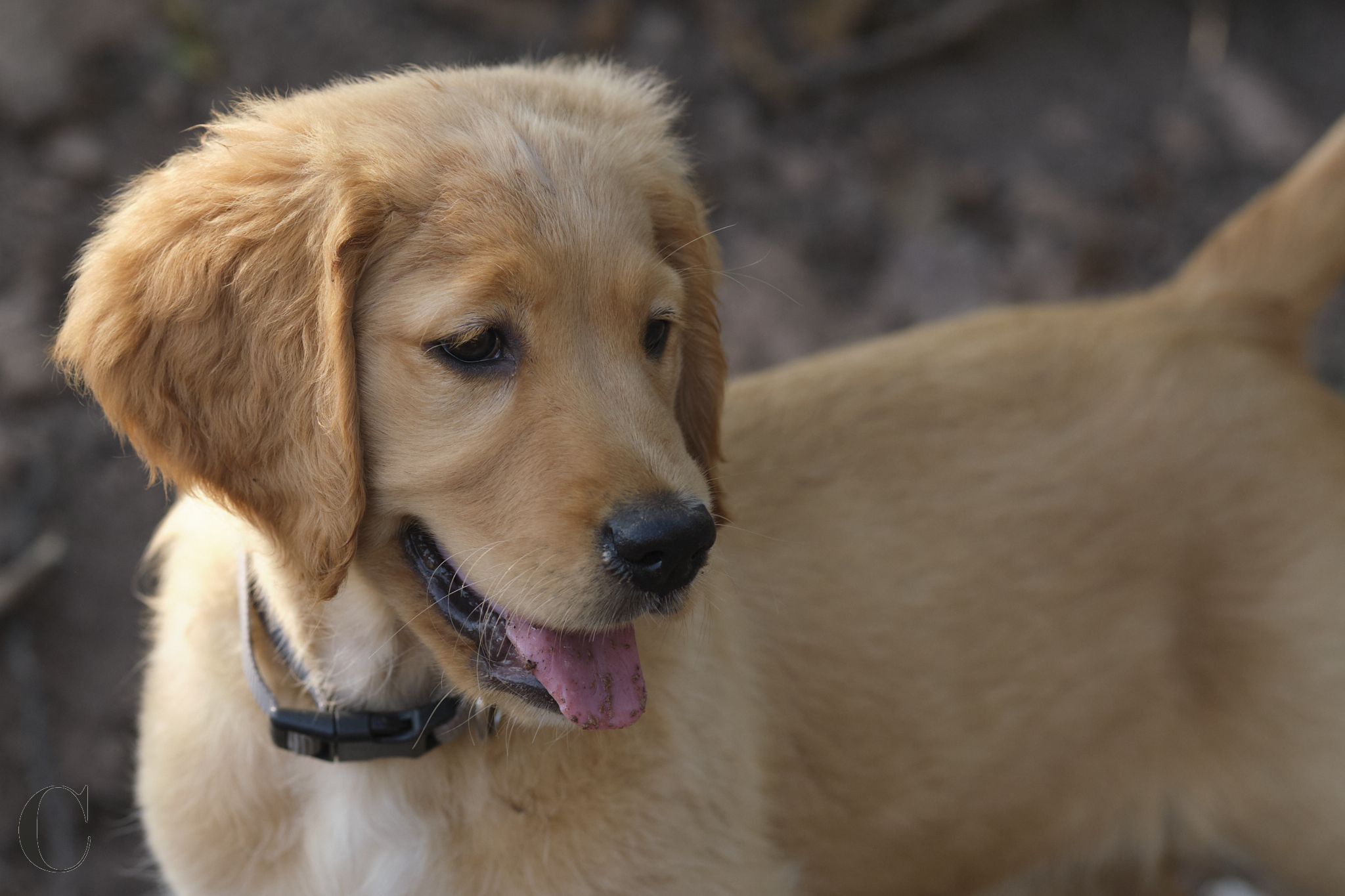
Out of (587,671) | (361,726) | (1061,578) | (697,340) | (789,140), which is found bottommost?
(789,140)

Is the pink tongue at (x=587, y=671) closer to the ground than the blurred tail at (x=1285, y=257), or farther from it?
closer to the ground

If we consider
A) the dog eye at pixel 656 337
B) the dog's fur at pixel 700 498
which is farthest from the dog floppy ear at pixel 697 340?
the dog eye at pixel 656 337

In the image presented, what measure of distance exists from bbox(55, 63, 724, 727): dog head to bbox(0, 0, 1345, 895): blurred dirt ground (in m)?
2.18

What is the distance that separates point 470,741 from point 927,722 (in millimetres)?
1297

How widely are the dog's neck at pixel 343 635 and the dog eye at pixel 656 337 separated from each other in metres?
0.77

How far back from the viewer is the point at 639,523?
1997 mm

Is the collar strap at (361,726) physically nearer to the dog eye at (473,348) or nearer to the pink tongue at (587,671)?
the pink tongue at (587,671)

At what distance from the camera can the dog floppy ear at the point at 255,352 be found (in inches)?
83.7

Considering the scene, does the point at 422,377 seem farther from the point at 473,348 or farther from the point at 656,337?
the point at 656,337

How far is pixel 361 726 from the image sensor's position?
7.70ft

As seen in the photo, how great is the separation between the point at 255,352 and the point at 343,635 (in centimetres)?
63

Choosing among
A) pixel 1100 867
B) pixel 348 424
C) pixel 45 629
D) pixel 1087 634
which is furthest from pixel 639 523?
pixel 45 629

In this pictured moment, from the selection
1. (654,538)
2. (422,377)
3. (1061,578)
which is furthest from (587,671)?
(1061,578)

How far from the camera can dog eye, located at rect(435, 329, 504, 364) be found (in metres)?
2.14
